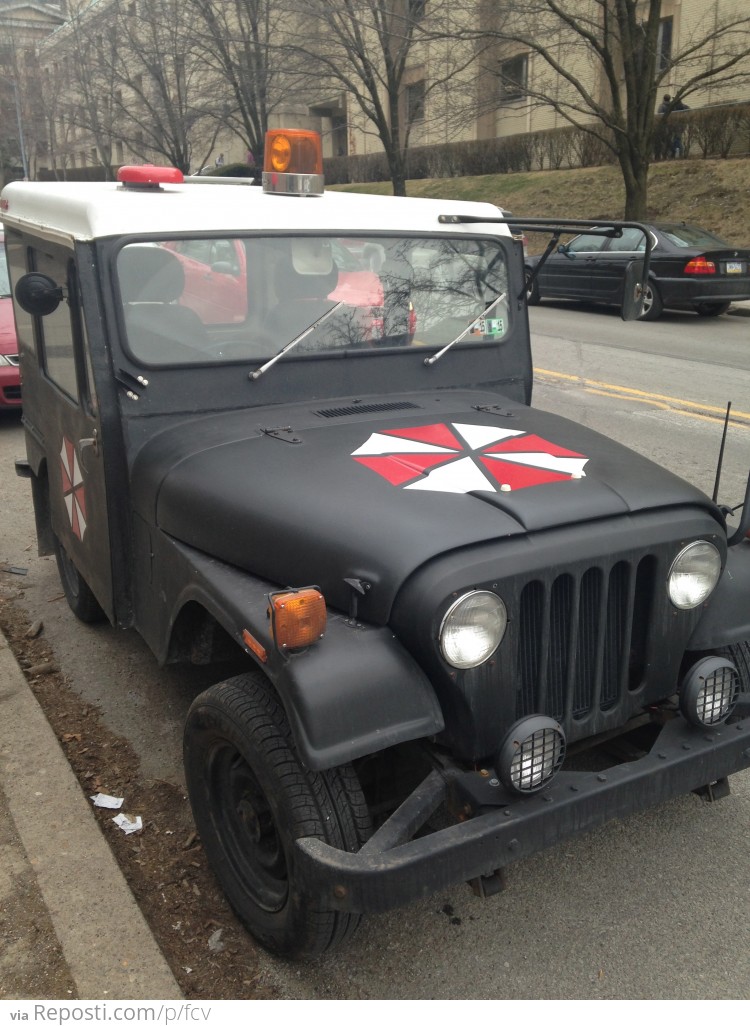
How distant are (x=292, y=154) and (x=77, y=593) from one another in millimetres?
2313

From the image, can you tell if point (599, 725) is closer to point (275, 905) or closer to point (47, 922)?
point (275, 905)

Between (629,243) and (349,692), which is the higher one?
(629,243)

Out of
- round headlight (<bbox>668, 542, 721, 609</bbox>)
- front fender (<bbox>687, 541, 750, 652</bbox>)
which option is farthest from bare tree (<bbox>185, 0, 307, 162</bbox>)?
round headlight (<bbox>668, 542, 721, 609</bbox>)

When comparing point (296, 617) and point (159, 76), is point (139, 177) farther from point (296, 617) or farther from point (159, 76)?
point (159, 76)

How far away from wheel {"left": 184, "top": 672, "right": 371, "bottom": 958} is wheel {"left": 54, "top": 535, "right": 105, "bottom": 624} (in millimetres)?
1924

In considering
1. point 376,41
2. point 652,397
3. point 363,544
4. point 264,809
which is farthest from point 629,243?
point 376,41

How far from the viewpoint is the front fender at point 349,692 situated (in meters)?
2.21

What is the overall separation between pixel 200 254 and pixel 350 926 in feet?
7.38

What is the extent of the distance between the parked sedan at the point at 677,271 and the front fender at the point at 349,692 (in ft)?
42.5

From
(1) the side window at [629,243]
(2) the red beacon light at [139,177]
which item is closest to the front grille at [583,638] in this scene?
(2) the red beacon light at [139,177]

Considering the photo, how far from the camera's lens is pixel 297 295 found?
3.50m

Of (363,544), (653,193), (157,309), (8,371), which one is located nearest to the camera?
(363,544)

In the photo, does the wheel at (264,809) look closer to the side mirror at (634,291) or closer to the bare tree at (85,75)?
the side mirror at (634,291)

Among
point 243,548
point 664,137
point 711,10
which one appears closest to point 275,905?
point 243,548
